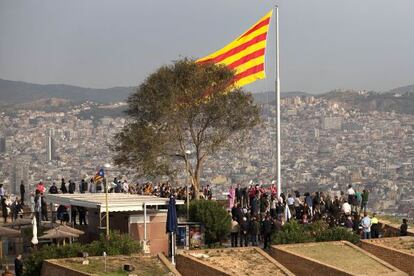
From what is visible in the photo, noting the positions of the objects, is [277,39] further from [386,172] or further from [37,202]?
[386,172]

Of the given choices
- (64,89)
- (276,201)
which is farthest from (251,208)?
(64,89)

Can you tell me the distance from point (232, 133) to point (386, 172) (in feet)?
195

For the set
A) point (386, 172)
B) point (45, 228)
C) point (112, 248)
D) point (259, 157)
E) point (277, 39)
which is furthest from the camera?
point (259, 157)

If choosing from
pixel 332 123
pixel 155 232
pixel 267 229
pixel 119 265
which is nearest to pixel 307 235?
pixel 267 229

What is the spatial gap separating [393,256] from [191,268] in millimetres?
6672

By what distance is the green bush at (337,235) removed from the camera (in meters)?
28.0

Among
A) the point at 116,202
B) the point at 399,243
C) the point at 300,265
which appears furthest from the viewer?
the point at 116,202

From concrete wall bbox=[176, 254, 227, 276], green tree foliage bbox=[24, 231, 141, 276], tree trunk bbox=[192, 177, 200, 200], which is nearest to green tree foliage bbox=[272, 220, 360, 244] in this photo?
concrete wall bbox=[176, 254, 227, 276]

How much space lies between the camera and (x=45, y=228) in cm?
3234

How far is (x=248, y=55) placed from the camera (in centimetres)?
3859

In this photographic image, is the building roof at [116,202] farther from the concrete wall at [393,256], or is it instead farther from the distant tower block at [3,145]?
the distant tower block at [3,145]

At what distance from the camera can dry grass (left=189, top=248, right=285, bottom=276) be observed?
23.6m

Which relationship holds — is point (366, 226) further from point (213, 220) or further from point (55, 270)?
point (55, 270)

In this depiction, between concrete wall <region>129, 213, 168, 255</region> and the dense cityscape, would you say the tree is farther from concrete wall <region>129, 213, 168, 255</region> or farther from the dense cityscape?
the dense cityscape
